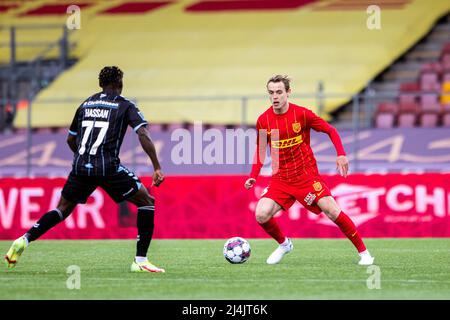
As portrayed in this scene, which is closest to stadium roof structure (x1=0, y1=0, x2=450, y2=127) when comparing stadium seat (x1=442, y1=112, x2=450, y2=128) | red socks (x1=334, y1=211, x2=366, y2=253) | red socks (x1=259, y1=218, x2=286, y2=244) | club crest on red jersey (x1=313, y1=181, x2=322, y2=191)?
stadium seat (x1=442, y1=112, x2=450, y2=128)

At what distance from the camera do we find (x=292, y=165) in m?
12.0

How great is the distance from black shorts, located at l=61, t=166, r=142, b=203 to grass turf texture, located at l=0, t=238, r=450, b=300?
32.6 inches

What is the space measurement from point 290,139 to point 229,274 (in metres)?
1.85

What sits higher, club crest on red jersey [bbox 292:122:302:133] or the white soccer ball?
club crest on red jersey [bbox 292:122:302:133]

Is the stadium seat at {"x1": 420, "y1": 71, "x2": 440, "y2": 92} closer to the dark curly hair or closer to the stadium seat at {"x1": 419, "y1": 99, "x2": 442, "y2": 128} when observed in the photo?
the stadium seat at {"x1": 419, "y1": 99, "x2": 442, "y2": 128}

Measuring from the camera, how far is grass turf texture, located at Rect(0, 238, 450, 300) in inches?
364

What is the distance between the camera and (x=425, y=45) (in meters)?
26.2

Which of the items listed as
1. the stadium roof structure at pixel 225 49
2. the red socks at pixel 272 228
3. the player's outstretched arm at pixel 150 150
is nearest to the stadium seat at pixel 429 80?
the stadium roof structure at pixel 225 49

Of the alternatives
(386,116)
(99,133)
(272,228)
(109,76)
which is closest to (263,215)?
(272,228)

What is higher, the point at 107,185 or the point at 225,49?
the point at 225,49

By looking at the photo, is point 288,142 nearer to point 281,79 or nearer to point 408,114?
point 281,79

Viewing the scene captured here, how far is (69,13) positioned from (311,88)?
9035 mm

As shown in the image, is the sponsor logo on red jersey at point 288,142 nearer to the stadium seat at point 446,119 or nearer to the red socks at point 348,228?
the red socks at point 348,228
